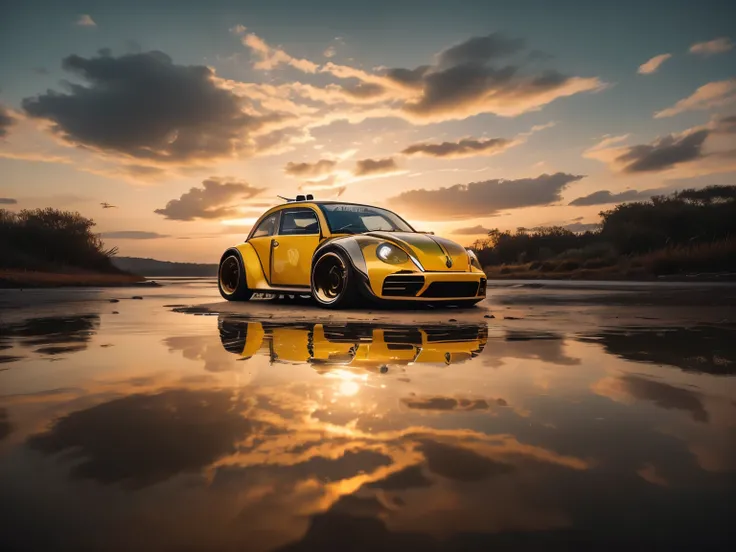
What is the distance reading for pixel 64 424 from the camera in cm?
268

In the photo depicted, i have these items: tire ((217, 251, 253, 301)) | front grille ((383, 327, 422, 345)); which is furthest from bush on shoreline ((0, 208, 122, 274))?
front grille ((383, 327, 422, 345))

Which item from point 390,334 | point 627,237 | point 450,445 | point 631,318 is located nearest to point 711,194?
point 627,237

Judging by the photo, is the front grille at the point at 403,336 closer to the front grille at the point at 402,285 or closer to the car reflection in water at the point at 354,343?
the car reflection in water at the point at 354,343

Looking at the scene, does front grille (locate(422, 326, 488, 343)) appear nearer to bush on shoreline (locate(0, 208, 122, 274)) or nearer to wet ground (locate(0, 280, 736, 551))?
wet ground (locate(0, 280, 736, 551))

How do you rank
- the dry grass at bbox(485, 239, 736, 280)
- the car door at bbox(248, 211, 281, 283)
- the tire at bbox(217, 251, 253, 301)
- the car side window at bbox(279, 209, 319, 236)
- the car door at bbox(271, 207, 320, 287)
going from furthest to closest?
the dry grass at bbox(485, 239, 736, 280) → the tire at bbox(217, 251, 253, 301) → the car door at bbox(248, 211, 281, 283) → the car side window at bbox(279, 209, 319, 236) → the car door at bbox(271, 207, 320, 287)

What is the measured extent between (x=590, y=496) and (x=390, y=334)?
3.98 m

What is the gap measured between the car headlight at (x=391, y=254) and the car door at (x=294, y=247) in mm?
1397

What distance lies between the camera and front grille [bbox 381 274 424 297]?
26.6ft

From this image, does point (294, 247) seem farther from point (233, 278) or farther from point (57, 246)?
point (57, 246)

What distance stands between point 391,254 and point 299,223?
7.70 feet

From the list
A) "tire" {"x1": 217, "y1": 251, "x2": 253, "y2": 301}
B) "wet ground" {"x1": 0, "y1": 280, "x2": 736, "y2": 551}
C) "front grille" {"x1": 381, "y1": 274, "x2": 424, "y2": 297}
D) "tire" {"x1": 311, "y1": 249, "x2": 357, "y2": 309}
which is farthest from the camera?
"tire" {"x1": 217, "y1": 251, "x2": 253, "y2": 301}

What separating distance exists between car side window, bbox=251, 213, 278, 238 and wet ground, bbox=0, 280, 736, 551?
5.69m

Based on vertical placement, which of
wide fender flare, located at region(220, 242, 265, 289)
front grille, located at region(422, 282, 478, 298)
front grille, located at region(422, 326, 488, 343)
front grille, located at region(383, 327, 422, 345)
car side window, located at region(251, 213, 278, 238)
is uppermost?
car side window, located at region(251, 213, 278, 238)

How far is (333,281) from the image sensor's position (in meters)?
9.08
